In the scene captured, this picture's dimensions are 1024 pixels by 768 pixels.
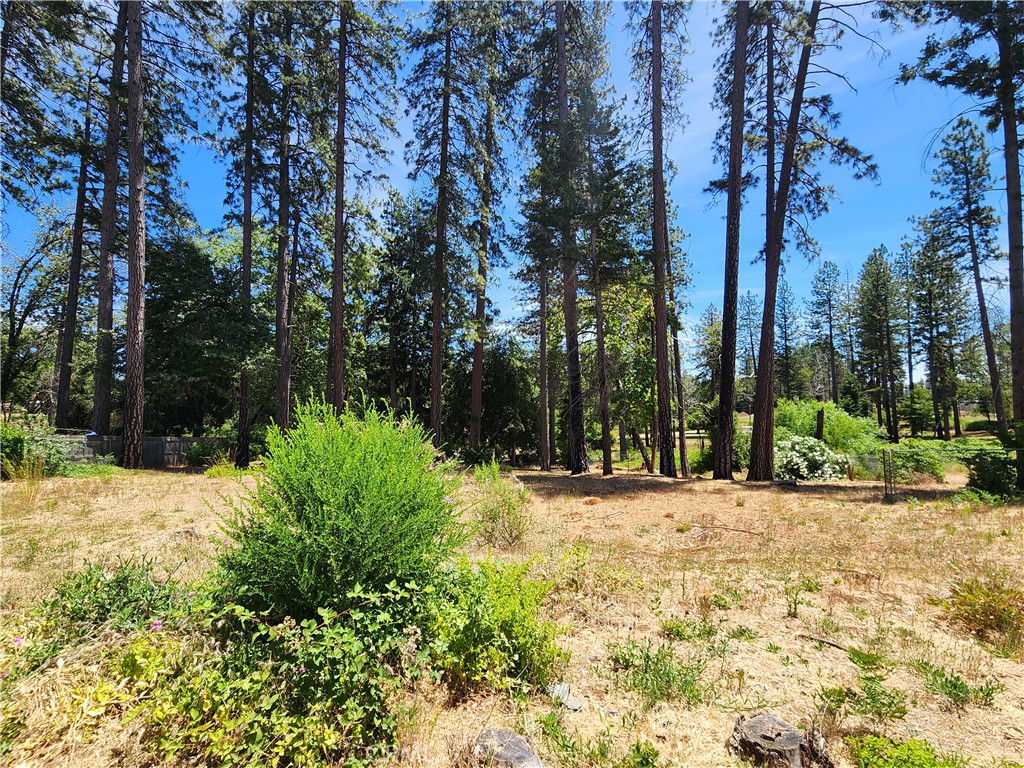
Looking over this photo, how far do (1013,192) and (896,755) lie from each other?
15.4 metres

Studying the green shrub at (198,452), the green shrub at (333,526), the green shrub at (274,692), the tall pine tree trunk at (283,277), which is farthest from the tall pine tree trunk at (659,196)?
the green shrub at (198,452)

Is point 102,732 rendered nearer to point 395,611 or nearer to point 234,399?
point 395,611

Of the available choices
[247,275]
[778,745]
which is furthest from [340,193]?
[778,745]

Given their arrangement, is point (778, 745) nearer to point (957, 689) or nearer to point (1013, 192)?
point (957, 689)

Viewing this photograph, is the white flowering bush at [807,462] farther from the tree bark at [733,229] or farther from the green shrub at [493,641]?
the green shrub at [493,641]

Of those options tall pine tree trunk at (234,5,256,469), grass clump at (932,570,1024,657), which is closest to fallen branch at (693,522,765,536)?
grass clump at (932,570,1024,657)

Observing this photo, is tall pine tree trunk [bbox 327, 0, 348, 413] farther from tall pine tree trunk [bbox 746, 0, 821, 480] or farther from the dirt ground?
tall pine tree trunk [bbox 746, 0, 821, 480]

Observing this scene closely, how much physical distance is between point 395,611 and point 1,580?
3483 mm

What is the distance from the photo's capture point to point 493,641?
2613mm

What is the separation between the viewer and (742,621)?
3.45 m

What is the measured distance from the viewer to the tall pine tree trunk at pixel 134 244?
1130cm

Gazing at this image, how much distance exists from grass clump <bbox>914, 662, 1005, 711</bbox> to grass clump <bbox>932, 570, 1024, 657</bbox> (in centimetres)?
65

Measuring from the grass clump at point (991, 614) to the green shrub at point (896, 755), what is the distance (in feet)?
5.60

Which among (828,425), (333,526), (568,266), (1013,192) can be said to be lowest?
(333,526)
